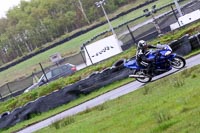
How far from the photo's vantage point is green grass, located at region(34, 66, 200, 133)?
27.6ft

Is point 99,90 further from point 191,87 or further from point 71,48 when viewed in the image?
point 71,48

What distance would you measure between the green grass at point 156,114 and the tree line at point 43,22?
97239 mm

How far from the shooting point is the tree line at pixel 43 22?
116 metres

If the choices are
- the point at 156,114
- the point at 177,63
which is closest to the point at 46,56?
the point at 177,63

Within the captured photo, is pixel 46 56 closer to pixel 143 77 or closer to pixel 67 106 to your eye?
pixel 67 106

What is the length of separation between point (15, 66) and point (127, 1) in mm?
47122

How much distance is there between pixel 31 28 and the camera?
12075 cm

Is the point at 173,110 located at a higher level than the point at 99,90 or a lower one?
higher

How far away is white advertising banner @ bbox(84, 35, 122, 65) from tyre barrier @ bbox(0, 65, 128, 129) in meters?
12.4

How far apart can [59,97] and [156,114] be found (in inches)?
540

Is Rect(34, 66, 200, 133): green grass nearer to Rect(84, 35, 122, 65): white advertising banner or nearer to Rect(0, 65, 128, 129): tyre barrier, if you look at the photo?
Rect(0, 65, 128, 129): tyre barrier

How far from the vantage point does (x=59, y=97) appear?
2278cm

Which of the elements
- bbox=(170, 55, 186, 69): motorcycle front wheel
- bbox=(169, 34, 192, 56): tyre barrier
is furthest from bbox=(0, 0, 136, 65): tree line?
bbox=(170, 55, 186, 69): motorcycle front wheel

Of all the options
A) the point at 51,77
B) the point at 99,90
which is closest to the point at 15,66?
the point at 51,77
